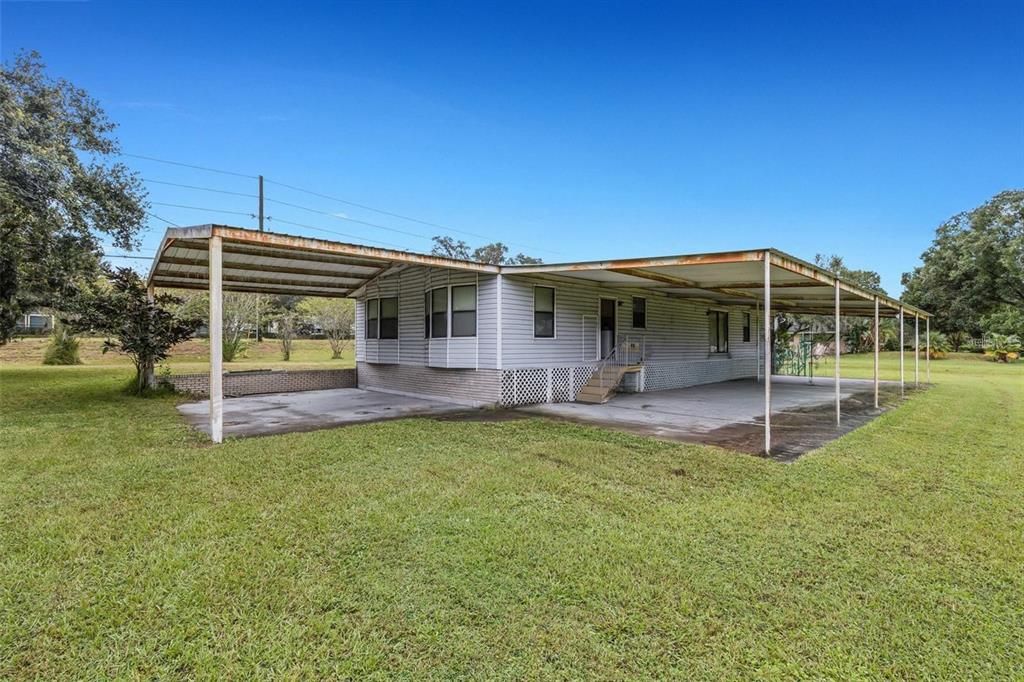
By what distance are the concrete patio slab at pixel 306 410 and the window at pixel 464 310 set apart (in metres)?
1.60

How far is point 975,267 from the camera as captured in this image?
3088 cm

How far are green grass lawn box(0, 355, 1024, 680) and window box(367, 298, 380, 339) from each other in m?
7.78

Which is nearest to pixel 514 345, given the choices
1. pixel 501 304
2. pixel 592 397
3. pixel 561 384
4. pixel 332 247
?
pixel 501 304

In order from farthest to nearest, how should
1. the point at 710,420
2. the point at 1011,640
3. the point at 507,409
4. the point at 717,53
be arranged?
the point at 717,53 → the point at 507,409 → the point at 710,420 → the point at 1011,640

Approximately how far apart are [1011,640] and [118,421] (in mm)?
10123

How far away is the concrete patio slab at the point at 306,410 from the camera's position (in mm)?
7715

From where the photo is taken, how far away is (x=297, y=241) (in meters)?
6.95

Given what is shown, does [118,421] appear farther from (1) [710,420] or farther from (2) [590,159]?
(2) [590,159]

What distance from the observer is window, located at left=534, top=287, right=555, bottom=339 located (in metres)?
10.8

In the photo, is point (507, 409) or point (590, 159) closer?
point (507, 409)

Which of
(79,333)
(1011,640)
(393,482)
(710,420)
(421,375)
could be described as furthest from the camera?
(421,375)

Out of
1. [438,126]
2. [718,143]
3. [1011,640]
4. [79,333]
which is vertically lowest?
[1011,640]

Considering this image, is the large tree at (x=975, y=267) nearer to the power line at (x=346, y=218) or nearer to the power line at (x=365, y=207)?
the power line at (x=365, y=207)

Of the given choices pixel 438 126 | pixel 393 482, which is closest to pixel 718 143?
pixel 438 126
